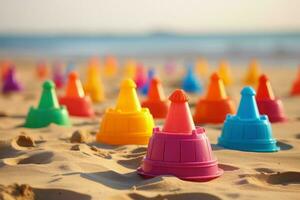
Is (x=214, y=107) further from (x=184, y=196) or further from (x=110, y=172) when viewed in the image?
(x=184, y=196)

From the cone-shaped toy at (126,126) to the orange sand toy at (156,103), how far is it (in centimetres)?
124

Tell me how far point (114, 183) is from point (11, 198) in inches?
26.8

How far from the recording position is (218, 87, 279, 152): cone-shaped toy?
15.2 ft

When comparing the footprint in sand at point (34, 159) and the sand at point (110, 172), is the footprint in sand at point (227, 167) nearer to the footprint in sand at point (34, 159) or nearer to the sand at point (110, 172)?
the sand at point (110, 172)

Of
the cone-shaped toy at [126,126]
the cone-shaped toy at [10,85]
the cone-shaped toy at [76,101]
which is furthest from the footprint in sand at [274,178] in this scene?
the cone-shaped toy at [10,85]

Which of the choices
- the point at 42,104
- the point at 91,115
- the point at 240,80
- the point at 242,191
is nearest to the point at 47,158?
the point at 242,191

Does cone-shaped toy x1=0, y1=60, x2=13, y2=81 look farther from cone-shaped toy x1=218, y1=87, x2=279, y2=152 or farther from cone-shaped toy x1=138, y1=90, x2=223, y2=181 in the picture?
cone-shaped toy x1=138, y1=90, x2=223, y2=181

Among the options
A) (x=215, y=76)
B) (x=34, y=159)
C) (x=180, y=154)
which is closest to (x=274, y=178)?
(x=180, y=154)

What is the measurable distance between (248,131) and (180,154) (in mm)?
1088

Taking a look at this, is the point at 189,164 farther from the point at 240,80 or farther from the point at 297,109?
the point at 240,80

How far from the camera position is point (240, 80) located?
1236cm

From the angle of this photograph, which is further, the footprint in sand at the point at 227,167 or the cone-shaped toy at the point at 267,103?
the cone-shaped toy at the point at 267,103

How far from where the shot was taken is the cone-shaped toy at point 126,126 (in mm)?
4836

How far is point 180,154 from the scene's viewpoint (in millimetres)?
3748
